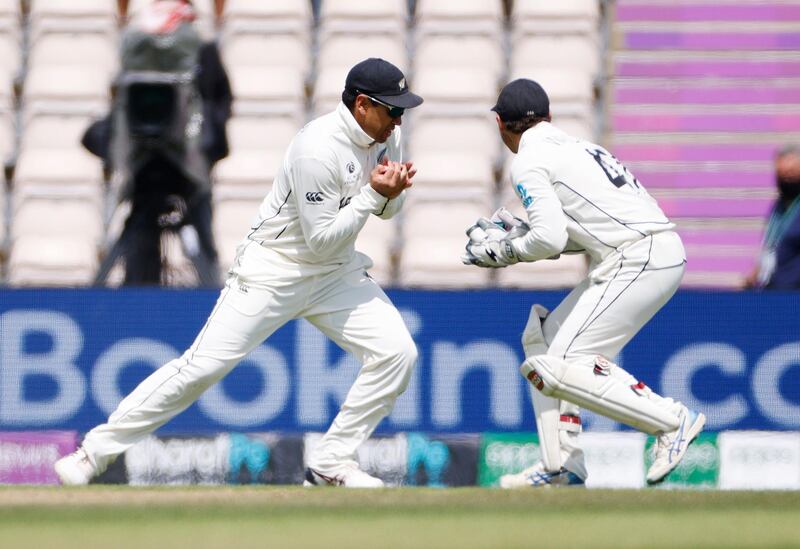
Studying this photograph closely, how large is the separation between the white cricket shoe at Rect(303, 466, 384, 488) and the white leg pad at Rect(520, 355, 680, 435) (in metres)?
0.79

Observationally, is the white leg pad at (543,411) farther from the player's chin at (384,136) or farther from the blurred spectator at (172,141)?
the blurred spectator at (172,141)

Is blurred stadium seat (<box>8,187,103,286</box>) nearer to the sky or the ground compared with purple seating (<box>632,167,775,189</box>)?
nearer to the ground

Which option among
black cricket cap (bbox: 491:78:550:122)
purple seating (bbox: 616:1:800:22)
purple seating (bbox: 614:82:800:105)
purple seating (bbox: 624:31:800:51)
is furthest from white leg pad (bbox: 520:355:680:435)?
purple seating (bbox: 616:1:800:22)

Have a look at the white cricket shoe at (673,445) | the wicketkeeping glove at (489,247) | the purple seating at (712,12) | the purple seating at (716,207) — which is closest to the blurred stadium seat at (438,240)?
the purple seating at (716,207)

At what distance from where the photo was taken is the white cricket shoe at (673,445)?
6195 millimetres

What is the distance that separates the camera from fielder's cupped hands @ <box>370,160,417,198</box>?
611cm

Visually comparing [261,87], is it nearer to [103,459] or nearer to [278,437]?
[278,437]

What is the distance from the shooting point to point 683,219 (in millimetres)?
10203

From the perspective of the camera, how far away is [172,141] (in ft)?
28.2

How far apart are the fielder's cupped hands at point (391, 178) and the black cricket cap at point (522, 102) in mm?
480

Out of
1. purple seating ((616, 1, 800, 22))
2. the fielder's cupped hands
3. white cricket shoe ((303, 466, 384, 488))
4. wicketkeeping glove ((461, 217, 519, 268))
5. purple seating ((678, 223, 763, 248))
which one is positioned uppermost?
purple seating ((616, 1, 800, 22))

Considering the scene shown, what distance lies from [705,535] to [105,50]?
6.98 m

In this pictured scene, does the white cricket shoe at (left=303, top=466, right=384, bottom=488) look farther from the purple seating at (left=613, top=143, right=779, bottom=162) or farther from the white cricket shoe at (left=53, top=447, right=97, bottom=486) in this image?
the purple seating at (left=613, top=143, right=779, bottom=162)

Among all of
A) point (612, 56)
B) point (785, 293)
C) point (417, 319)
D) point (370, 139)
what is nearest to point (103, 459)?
point (370, 139)
